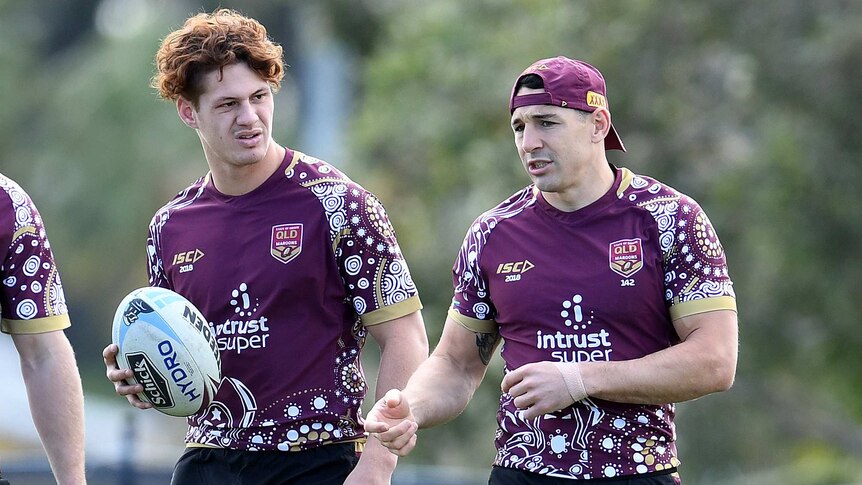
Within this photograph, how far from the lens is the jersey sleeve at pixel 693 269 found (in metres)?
4.99

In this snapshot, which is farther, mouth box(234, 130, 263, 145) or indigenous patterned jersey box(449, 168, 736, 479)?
mouth box(234, 130, 263, 145)

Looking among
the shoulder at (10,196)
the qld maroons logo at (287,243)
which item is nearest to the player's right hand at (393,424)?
the qld maroons logo at (287,243)

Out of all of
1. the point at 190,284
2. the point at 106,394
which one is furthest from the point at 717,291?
the point at 106,394

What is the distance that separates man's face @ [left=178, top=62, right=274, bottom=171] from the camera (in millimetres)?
5301

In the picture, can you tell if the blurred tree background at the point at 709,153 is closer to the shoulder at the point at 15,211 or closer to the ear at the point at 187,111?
the ear at the point at 187,111

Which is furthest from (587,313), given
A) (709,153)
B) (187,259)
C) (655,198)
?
(709,153)

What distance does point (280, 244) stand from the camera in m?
5.34

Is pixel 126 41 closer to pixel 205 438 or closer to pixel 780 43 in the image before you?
pixel 780 43

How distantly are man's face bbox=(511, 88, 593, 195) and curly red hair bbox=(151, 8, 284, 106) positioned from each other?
38.4 inches

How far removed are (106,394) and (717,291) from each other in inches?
1599

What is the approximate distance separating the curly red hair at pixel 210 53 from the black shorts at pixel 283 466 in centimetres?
134

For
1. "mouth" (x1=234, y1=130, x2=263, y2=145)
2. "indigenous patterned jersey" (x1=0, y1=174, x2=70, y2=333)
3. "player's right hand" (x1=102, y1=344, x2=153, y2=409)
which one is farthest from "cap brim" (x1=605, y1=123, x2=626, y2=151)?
"indigenous patterned jersey" (x1=0, y1=174, x2=70, y2=333)

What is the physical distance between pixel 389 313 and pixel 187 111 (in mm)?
1100

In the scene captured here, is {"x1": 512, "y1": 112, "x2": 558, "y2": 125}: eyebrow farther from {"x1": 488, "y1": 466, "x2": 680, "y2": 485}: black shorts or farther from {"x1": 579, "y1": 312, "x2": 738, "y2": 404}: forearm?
{"x1": 488, "y1": 466, "x2": 680, "y2": 485}: black shorts
